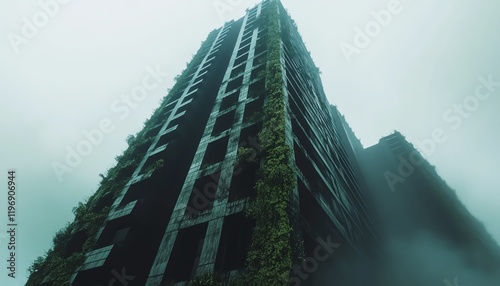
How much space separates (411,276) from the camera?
3434cm

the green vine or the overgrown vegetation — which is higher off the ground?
the overgrown vegetation

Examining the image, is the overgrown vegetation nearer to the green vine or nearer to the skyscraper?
the skyscraper

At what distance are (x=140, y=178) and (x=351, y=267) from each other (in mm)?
17558

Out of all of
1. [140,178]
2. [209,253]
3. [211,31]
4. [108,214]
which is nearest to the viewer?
[209,253]

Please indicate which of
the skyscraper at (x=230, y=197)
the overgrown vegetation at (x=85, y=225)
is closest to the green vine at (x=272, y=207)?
the skyscraper at (x=230, y=197)

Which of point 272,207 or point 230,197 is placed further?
point 230,197

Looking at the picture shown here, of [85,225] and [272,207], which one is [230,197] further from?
[85,225]

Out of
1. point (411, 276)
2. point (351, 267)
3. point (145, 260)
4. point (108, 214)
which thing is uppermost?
point (108, 214)

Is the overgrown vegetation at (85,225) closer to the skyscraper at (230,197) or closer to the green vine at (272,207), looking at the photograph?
the skyscraper at (230,197)

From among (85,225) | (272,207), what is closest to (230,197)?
(272,207)

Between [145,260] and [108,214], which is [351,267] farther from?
[108,214]

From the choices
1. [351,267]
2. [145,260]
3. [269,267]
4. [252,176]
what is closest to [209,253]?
[269,267]

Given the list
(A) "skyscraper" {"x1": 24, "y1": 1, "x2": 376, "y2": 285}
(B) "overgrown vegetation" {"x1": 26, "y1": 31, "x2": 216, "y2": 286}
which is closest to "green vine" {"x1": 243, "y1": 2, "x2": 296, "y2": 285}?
(A) "skyscraper" {"x1": 24, "y1": 1, "x2": 376, "y2": 285}

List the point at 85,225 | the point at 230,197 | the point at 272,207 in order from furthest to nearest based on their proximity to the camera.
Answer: the point at 85,225 < the point at 230,197 < the point at 272,207
